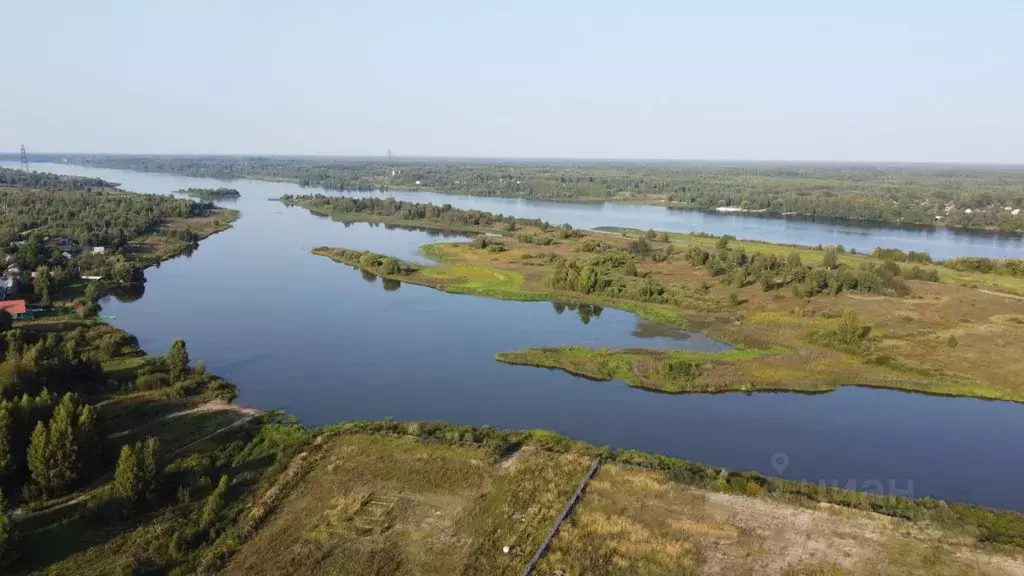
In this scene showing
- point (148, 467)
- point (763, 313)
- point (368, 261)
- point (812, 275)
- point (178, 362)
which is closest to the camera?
point (148, 467)

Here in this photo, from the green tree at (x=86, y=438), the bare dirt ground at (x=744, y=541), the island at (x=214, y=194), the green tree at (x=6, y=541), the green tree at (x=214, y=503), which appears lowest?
the bare dirt ground at (x=744, y=541)

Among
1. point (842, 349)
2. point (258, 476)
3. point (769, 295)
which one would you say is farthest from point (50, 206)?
point (842, 349)

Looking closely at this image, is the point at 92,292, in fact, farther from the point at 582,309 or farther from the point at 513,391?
the point at 582,309

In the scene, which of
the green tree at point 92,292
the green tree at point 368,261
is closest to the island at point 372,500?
the green tree at point 92,292

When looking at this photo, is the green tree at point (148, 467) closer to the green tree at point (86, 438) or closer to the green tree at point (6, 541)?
the green tree at point (86, 438)

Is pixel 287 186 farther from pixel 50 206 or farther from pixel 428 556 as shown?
pixel 428 556

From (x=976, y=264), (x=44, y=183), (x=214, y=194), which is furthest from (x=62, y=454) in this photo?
(x=44, y=183)
